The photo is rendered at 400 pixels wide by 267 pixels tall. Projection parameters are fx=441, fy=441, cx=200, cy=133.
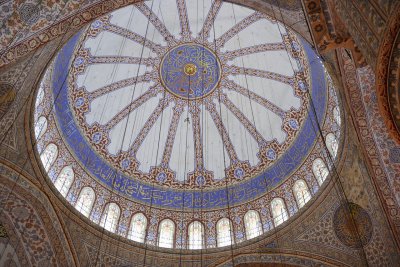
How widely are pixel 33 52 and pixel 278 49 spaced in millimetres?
7096

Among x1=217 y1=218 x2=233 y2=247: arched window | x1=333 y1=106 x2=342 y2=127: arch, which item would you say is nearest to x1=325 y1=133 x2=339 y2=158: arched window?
x1=333 y1=106 x2=342 y2=127: arch

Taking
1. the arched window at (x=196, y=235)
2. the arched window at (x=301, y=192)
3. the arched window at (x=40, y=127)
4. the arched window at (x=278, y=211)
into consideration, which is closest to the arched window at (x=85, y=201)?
the arched window at (x=40, y=127)

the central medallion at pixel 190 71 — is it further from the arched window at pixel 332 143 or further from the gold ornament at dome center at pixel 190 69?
the arched window at pixel 332 143

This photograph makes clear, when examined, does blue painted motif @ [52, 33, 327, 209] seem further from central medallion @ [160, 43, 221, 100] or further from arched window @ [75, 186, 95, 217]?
central medallion @ [160, 43, 221, 100]

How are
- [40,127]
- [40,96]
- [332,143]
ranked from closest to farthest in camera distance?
[40,96] → [40,127] → [332,143]

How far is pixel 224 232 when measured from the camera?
1198 centimetres

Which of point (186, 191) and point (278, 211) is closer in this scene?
point (278, 211)

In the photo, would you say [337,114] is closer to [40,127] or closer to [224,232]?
[224,232]

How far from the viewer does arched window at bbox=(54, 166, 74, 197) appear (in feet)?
35.3

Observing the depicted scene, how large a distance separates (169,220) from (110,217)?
1.69 m

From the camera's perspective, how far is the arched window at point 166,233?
461 inches

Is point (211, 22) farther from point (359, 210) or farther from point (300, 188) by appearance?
point (359, 210)

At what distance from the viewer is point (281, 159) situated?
12555 mm

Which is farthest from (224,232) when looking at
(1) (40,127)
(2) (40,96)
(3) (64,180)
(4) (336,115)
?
(2) (40,96)
